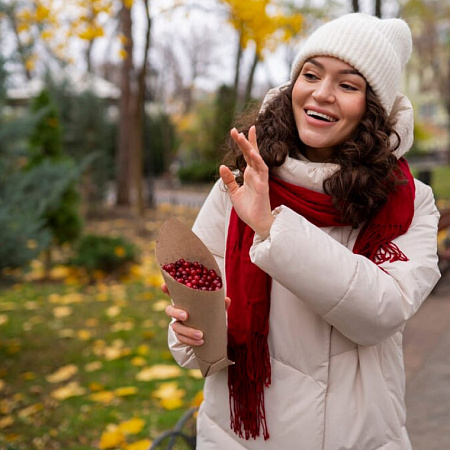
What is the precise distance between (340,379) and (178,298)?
1.61ft

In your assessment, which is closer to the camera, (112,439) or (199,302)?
(199,302)

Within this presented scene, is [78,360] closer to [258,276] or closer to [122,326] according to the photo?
[122,326]

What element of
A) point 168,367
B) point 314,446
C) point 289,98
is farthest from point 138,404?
point 289,98

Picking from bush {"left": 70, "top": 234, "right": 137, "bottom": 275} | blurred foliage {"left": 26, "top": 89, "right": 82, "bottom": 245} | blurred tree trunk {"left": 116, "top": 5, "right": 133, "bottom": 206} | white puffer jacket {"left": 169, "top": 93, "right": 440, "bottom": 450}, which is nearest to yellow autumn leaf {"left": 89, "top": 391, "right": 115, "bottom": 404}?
white puffer jacket {"left": 169, "top": 93, "right": 440, "bottom": 450}

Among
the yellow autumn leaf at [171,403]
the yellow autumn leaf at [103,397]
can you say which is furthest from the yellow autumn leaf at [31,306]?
the yellow autumn leaf at [171,403]

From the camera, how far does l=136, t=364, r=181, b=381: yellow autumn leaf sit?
3814 millimetres

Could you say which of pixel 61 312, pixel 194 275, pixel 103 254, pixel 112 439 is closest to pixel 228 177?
pixel 194 275

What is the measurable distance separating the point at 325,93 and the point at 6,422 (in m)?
2.92

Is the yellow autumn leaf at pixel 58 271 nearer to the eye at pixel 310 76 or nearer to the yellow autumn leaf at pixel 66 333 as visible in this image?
the yellow autumn leaf at pixel 66 333

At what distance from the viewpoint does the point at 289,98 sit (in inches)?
65.6

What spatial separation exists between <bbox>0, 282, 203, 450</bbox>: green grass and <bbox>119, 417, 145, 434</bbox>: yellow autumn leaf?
0.04 metres

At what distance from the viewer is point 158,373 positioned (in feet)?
12.6

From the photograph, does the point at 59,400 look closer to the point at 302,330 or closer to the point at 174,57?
the point at 302,330

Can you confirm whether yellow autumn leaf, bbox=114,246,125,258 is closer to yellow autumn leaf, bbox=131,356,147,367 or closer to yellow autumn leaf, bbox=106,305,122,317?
yellow autumn leaf, bbox=106,305,122,317
